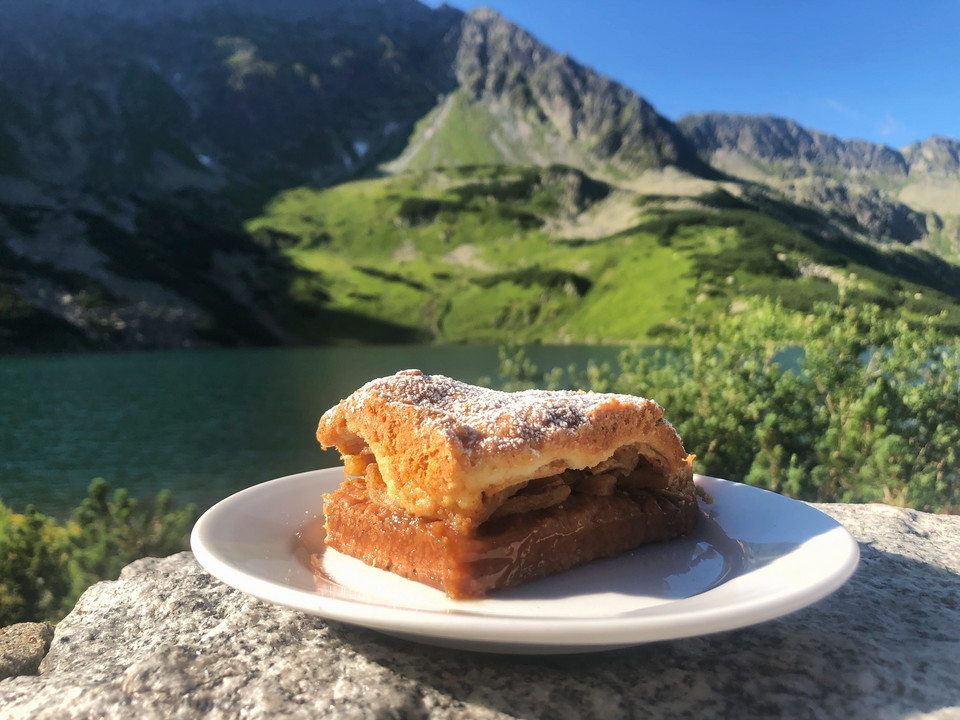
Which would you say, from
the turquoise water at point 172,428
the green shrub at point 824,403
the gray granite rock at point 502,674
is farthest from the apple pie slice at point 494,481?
the turquoise water at point 172,428

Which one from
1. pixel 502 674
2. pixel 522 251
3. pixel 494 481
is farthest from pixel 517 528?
pixel 522 251

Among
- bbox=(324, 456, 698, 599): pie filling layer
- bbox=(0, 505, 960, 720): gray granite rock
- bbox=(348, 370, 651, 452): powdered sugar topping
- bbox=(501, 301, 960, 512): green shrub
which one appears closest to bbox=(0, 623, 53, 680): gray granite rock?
bbox=(0, 505, 960, 720): gray granite rock

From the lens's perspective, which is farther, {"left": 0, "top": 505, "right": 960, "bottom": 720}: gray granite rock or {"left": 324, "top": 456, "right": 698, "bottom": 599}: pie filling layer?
{"left": 324, "top": 456, "right": 698, "bottom": 599}: pie filling layer

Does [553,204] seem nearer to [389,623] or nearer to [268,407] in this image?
[268,407]

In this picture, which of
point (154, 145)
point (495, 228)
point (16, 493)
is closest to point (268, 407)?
point (16, 493)

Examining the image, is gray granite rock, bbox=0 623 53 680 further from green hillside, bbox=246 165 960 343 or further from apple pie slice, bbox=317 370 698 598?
green hillside, bbox=246 165 960 343

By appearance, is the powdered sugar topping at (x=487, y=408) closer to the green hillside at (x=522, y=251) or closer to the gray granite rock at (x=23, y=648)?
the gray granite rock at (x=23, y=648)
